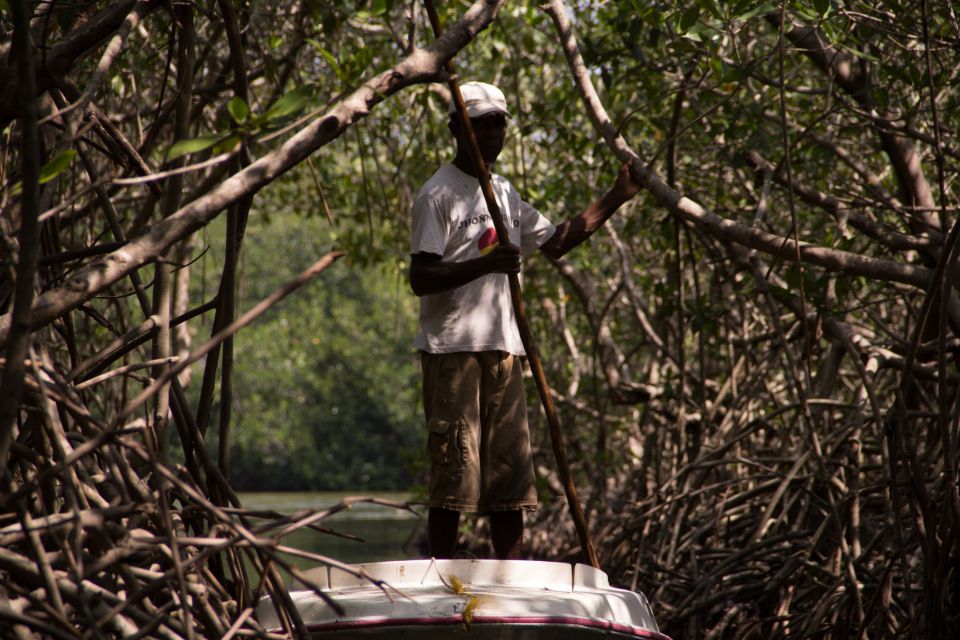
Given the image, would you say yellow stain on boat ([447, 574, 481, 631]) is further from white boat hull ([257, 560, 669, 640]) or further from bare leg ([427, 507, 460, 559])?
bare leg ([427, 507, 460, 559])

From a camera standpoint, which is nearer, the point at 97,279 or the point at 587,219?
the point at 97,279

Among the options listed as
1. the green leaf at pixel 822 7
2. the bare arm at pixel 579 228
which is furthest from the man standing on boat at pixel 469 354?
the green leaf at pixel 822 7

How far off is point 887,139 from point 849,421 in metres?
0.87

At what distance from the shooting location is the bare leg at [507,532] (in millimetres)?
2786

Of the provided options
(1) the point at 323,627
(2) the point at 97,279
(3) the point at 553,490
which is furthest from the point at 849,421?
(3) the point at 553,490

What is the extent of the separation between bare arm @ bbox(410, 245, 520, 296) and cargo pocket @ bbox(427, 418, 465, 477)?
30cm

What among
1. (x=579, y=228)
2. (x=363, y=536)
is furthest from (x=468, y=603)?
(x=363, y=536)

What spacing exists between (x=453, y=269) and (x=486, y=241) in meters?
0.17

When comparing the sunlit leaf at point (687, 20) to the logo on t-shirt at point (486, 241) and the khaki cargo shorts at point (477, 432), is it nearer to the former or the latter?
the logo on t-shirt at point (486, 241)

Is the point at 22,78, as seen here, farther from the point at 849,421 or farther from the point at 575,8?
the point at 575,8

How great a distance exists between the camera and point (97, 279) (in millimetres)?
1619

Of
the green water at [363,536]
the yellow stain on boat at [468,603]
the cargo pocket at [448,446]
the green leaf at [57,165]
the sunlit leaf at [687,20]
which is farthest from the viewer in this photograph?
the green water at [363,536]

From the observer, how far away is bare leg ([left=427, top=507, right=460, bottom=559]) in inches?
107

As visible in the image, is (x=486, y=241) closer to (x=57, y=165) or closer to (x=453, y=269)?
(x=453, y=269)
